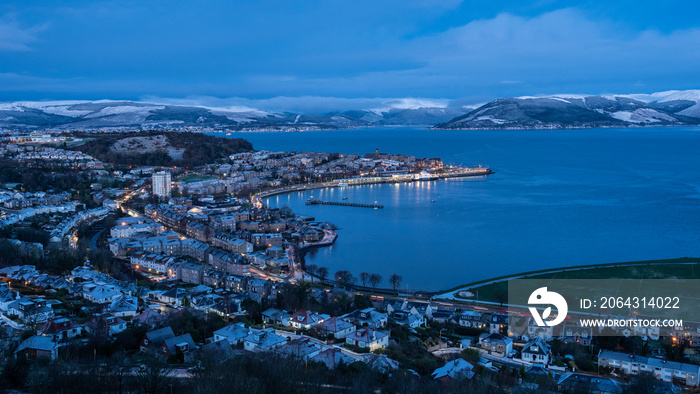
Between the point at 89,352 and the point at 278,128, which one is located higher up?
the point at 278,128

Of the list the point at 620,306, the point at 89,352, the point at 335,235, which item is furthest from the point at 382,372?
the point at 335,235

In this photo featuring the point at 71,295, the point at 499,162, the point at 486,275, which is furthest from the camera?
the point at 499,162

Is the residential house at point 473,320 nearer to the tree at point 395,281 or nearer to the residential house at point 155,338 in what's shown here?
the tree at point 395,281

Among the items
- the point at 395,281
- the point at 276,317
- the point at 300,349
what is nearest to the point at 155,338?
the point at 300,349

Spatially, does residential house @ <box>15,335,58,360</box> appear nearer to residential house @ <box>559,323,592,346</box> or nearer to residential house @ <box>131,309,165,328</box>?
residential house @ <box>131,309,165,328</box>

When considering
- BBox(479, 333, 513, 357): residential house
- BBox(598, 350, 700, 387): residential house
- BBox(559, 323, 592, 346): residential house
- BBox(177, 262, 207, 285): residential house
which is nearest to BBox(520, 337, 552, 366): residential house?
BBox(479, 333, 513, 357): residential house

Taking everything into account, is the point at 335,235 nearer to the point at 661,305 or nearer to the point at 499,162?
the point at 661,305

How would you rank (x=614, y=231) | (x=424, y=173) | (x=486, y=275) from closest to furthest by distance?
(x=486, y=275) < (x=614, y=231) < (x=424, y=173)

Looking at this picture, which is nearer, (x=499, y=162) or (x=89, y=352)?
(x=89, y=352)
